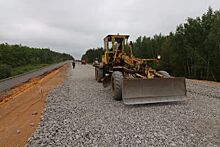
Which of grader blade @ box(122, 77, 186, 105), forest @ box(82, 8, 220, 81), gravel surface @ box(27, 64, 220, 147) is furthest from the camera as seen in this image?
forest @ box(82, 8, 220, 81)

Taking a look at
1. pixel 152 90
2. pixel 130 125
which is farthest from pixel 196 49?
pixel 130 125

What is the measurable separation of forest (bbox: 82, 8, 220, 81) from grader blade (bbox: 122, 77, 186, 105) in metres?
19.9

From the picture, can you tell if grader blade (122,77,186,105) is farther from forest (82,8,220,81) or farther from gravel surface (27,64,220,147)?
forest (82,8,220,81)

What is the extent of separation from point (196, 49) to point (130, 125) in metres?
26.9

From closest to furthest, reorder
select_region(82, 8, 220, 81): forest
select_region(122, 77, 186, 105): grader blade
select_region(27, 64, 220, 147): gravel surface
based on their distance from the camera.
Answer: select_region(27, 64, 220, 147): gravel surface
select_region(122, 77, 186, 105): grader blade
select_region(82, 8, 220, 81): forest

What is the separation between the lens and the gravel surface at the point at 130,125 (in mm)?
5414

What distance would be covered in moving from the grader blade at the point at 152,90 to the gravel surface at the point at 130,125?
0.25 meters

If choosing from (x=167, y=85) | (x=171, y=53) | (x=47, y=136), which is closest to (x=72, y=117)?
(x=47, y=136)

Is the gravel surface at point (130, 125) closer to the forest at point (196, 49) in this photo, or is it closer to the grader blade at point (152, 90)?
the grader blade at point (152, 90)

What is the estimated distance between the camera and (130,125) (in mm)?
6523

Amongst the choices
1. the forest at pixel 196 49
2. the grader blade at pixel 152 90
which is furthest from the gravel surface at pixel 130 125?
the forest at pixel 196 49

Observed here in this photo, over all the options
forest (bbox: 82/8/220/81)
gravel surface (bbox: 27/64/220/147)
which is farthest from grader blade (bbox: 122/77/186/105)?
forest (bbox: 82/8/220/81)

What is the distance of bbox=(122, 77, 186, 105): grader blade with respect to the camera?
903cm

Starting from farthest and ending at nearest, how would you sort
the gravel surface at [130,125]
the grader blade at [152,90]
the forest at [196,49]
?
the forest at [196,49], the grader blade at [152,90], the gravel surface at [130,125]
